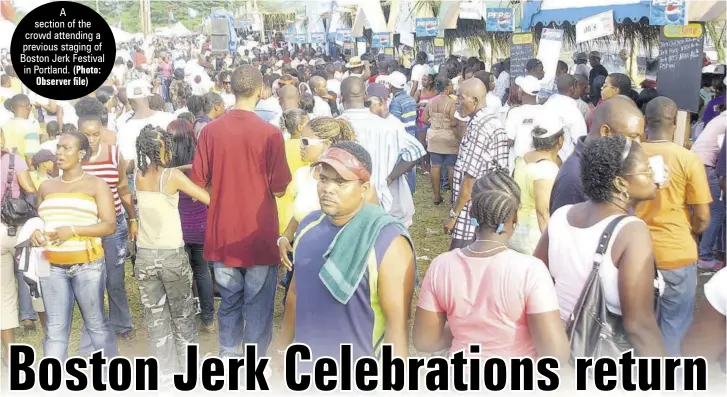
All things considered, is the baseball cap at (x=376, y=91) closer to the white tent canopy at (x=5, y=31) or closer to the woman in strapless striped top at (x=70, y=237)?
the woman in strapless striped top at (x=70, y=237)

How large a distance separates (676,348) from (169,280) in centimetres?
284

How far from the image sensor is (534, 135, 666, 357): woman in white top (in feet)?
8.75

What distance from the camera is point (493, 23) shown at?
11008 millimetres

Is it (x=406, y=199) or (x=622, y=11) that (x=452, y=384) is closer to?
(x=406, y=199)

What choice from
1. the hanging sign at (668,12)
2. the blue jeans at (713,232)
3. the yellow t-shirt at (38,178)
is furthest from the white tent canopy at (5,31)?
the blue jeans at (713,232)

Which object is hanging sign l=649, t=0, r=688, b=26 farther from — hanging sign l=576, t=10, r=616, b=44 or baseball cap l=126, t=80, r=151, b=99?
baseball cap l=126, t=80, r=151, b=99

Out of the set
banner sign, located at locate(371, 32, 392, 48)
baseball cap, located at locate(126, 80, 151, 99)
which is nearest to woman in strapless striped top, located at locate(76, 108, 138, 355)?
baseball cap, located at locate(126, 80, 151, 99)

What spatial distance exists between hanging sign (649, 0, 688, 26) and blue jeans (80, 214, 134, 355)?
5.57 meters

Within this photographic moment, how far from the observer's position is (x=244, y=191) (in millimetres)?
4180

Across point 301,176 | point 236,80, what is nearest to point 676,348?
point 301,176

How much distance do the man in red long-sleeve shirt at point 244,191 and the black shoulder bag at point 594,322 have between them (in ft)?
6.66

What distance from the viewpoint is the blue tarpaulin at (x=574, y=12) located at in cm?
800

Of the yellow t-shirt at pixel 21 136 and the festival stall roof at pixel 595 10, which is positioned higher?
the festival stall roof at pixel 595 10

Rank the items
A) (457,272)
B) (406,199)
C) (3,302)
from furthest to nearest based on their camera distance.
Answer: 1. (406,199)
2. (3,302)
3. (457,272)
